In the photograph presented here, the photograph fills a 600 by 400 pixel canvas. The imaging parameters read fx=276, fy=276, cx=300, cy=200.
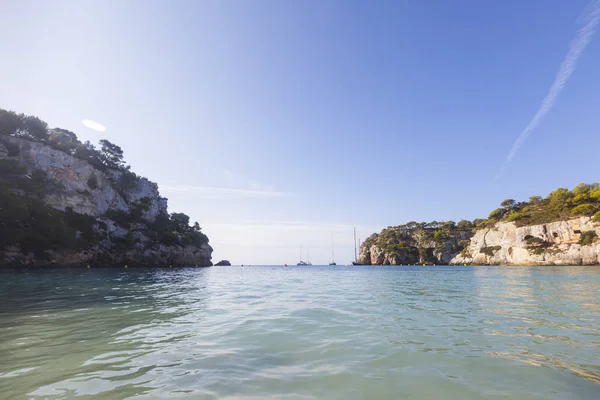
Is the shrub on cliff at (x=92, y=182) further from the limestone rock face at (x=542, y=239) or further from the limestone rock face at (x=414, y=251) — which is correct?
the limestone rock face at (x=414, y=251)

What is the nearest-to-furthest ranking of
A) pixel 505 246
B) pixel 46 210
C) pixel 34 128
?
pixel 46 210 → pixel 34 128 → pixel 505 246

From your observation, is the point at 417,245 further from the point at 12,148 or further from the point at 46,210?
the point at 12,148

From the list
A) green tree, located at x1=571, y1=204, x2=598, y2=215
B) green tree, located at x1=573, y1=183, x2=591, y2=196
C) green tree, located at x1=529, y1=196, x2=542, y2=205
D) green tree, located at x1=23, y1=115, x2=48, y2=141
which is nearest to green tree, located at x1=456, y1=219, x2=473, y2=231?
green tree, located at x1=529, y1=196, x2=542, y2=205

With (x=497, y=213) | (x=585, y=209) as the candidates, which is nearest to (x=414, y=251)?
(x=497, y=213)

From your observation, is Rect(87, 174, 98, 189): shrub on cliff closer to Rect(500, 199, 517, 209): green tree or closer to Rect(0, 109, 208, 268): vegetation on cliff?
Rect(0, 109, 208, 268): vegetation on cliff

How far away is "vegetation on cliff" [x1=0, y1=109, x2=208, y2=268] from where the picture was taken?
49719 millimetres

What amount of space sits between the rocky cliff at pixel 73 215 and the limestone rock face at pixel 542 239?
103 meters

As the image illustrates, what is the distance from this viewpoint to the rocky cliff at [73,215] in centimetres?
5116

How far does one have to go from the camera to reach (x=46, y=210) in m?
54.6

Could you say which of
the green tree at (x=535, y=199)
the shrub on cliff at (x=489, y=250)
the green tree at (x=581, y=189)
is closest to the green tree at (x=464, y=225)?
the green tree at (x=535, y=199)

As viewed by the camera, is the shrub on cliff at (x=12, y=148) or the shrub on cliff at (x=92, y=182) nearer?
the shrub on cliff at (x=12, y=148)

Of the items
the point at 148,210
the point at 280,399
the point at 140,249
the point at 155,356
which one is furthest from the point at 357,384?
the point at 148,210

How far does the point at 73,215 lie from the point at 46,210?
25.4ft

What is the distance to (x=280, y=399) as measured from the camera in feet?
13.3
